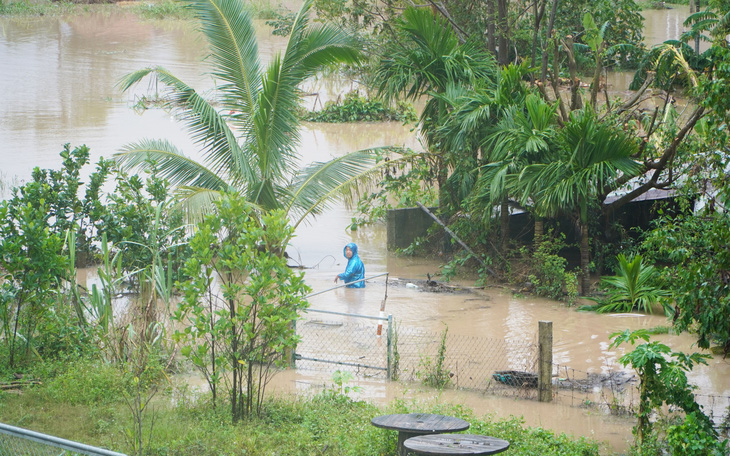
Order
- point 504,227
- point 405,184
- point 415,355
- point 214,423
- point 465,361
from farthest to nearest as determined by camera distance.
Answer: point 405,184
point 504,227
point 415,355
point 465,361
point 214,423

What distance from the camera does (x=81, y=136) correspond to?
25312 millimetres

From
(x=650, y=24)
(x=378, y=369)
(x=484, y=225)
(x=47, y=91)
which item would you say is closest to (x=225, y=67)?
(x=484, y=225)

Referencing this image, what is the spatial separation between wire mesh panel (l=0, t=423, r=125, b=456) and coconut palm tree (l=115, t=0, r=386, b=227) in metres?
7.66

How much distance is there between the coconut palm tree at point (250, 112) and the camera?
44.0 feet

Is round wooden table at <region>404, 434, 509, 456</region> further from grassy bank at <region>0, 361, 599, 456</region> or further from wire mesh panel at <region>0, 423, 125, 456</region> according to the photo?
wire mesh panel at <region>0, 423, 125, 456</region>

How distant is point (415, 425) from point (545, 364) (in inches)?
98.6

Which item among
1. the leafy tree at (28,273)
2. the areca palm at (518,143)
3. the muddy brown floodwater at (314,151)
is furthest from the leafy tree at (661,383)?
the leafy tree at (28,273)

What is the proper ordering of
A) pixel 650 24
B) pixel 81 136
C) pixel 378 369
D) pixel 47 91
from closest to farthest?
pixel 378 369, pixel 81 136, pixel 47 91, pixel 650 24

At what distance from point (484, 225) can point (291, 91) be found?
4256 millimetres

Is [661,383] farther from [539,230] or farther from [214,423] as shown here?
[539,230]

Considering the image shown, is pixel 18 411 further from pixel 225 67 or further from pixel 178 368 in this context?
pixel 225 67

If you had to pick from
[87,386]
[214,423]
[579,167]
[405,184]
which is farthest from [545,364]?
[405,184]

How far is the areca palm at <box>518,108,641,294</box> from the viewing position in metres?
12.3

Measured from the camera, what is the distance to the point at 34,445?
588cm
